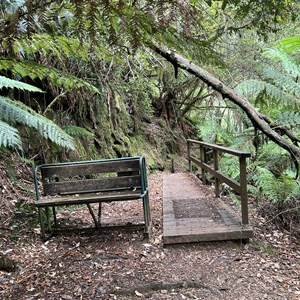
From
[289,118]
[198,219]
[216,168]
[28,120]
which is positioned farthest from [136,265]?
[289,118]

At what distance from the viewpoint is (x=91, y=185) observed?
3.94 metres

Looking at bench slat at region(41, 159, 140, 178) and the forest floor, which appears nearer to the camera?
the forest floor

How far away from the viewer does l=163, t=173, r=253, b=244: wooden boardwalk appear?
3391 millimetres

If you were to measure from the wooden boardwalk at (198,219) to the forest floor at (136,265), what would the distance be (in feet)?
0.38

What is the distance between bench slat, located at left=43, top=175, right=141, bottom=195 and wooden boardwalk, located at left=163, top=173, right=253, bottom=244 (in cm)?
66

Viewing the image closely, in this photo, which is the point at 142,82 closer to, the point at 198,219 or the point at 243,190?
the point at 198,219

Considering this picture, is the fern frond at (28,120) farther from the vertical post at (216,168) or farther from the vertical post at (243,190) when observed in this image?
the vertical post at (216,168)

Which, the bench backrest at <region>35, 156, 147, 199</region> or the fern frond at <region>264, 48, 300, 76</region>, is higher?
the fern frond at <region>264, 48, 300, 76</region>

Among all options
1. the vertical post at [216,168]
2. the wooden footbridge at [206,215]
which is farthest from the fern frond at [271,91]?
the vertical post at [216,168]

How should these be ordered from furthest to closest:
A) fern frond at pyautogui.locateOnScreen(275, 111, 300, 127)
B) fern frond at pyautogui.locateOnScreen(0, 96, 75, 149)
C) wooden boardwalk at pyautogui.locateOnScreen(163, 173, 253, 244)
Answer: fern frond at pyautogui.locateOnScreen(275, 111, 300, 127) → wooden boardwalk at pyautogui.locateOnScreen(163, 173, 253, 244) → fern frond at pyautogui.locateOnScreen(0, 96, 75, 149)

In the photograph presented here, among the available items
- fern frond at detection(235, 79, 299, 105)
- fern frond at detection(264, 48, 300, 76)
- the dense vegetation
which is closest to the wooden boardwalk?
the dense vegetation

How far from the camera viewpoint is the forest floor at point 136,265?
8.43 ft

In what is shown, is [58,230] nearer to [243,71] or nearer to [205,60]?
[205,60]

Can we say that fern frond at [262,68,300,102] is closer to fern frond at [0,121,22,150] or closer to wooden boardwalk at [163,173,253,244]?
wooden boardwalk at [163,173,253,244]
